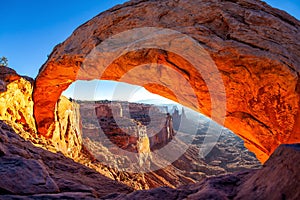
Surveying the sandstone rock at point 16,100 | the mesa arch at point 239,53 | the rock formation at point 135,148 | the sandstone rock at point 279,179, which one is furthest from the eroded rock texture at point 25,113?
the sandstone rock at point 279,179

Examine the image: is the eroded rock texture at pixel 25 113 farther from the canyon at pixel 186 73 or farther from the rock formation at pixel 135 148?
the rock formation at pixel 135 148

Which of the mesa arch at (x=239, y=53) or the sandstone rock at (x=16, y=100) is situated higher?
the mesa arch at (x=239, y=53)

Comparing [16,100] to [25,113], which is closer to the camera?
[16,100]

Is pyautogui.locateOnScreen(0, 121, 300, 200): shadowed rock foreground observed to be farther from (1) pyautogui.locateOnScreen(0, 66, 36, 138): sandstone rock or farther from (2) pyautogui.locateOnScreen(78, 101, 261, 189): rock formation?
(2) pyautogui.locateOnScreen(78, 101, 261, 189): rock formation

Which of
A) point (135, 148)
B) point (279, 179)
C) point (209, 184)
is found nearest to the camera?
point (279, 179)

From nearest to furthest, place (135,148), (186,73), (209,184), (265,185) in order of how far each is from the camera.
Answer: (265,185) → (209,184) → (186,73) → (135,148)

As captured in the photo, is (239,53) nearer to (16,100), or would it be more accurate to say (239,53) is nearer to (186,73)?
(186,73)

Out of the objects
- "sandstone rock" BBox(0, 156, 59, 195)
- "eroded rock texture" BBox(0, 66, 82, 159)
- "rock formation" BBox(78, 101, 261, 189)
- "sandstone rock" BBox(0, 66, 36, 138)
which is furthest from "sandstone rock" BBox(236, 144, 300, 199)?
"rock formation" BBox(78, 101, 261, 189)

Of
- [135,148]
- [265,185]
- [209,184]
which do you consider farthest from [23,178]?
[135,148]
